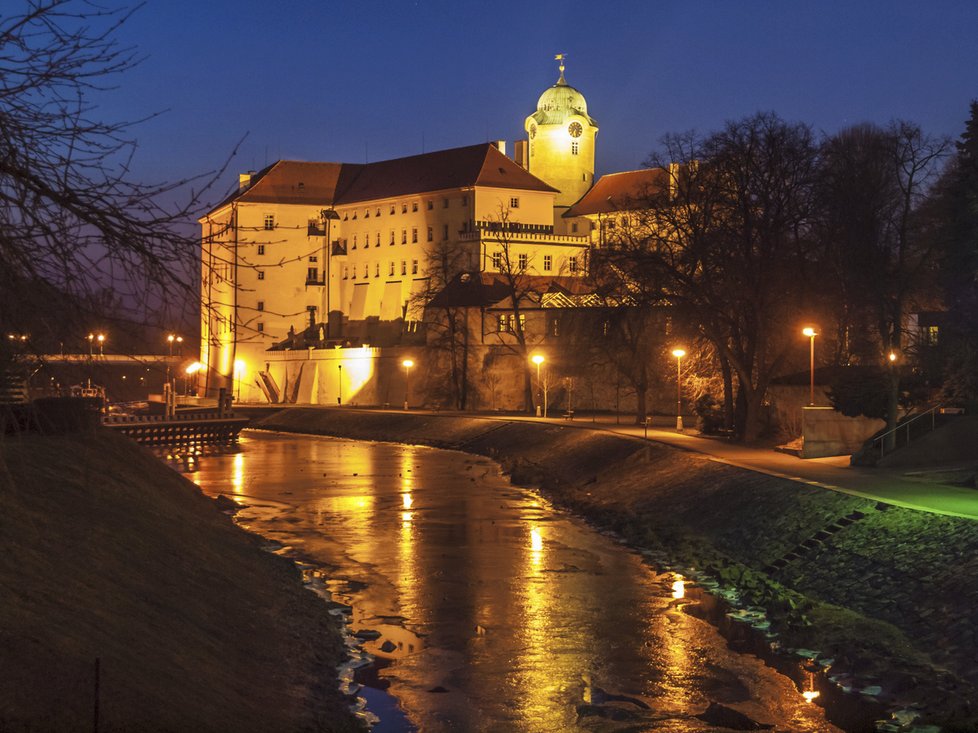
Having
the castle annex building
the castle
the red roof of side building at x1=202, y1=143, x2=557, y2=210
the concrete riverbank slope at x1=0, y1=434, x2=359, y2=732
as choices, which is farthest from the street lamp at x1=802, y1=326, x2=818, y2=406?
the red roof of side building at x1=202, y1=143, x2=557, y2=210

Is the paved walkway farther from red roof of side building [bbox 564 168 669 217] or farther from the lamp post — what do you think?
red roof of side building [bbox 564 168 669 217]

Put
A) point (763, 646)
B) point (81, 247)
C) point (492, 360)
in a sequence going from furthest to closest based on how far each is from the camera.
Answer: point (492, 360) → point (763, 646) → point (81, 247)

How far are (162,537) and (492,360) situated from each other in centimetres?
6218

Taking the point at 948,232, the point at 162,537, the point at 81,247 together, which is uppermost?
the point at 948,232

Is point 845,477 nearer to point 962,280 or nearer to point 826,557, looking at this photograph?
point 826,557

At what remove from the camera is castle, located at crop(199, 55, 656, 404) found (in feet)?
330

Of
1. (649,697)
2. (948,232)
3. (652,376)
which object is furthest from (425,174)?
(649,697)

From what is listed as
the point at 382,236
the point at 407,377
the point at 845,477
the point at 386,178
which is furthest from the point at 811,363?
the point at 386,178

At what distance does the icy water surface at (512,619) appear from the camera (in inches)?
660

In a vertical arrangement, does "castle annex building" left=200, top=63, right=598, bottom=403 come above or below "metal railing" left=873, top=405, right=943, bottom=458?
above

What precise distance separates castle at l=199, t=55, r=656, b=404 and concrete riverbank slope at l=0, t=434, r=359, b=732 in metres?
68.3

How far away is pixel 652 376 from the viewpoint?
64688mm

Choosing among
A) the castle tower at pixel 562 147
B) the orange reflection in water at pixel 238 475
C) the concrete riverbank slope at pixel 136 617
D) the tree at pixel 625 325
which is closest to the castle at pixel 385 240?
the castle tower at pixel 562 147

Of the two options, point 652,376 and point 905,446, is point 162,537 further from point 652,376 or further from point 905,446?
point 652,376
